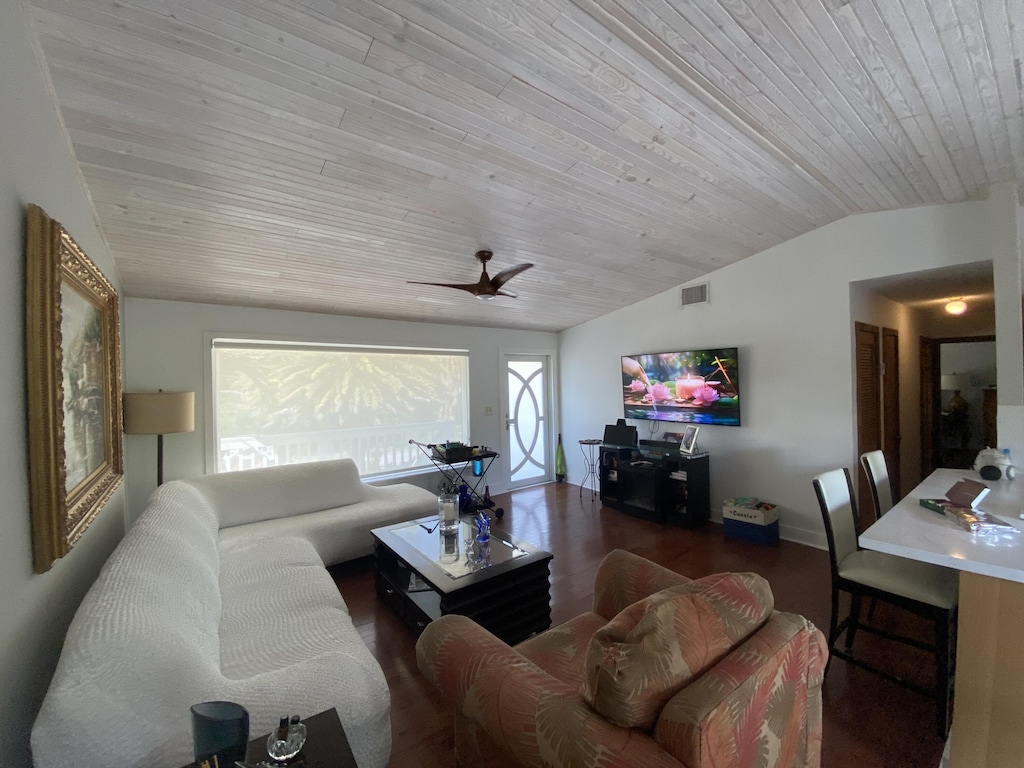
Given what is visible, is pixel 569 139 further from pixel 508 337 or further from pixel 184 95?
pixel 508 337

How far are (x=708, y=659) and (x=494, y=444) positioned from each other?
4498mm

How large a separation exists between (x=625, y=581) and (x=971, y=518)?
4.94ft

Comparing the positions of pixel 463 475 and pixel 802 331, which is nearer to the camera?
pixel 802 331

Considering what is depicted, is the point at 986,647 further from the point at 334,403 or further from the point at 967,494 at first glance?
the point at 334,403

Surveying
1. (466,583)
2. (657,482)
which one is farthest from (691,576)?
(466,583)

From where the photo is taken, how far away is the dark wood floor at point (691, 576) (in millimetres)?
1688

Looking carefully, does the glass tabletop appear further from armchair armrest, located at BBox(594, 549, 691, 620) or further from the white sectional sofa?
armchair armrest, located at BBox(594, 549, 691, 620)

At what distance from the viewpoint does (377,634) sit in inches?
97.7

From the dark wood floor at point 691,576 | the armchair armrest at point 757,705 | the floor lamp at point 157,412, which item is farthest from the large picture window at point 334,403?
the armchair armrest at point 757,705

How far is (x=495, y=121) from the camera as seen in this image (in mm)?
2033

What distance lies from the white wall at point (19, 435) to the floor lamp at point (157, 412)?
1.81 metres

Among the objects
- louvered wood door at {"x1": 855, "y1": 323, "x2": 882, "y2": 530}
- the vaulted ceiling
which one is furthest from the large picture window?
louvered wood door at {"x1": 855, "y1": 323, "x2": 882, "y2": 530}

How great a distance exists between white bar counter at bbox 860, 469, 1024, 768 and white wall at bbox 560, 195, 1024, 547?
6.32 feet

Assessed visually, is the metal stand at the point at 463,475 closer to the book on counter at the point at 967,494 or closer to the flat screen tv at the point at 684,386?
the flat screen tv at the point at 684,386
